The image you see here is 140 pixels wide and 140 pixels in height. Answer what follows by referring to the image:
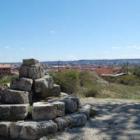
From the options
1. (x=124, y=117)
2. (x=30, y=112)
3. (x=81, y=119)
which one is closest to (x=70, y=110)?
(x=81, y=119)

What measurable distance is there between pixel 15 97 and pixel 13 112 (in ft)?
1.74

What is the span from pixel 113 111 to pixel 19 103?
9.03ft

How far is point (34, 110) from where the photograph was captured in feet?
19.7

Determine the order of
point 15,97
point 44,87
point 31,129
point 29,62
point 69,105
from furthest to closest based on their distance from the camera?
point 29,62
point 44,87
point 69,105
point 15,97
point 31,129

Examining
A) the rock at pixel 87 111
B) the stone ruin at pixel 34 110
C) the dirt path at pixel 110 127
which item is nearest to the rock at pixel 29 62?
the stone ruin at pixel 34 110

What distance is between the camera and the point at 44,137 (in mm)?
5492

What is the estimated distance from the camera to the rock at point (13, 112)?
19.7 feet

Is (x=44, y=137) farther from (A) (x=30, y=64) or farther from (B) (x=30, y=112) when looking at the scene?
(A) (x=30, y=64)

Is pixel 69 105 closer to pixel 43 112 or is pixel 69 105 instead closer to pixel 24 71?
pixel 43 112

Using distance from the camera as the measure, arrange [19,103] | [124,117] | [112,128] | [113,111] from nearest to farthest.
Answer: [112,128], [19,103], [124,117], [113,111]

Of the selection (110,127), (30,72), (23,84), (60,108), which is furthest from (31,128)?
(30,72)

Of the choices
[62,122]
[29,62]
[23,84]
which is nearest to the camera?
[62,122]

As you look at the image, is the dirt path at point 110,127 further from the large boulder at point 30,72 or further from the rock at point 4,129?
the large boulder at point 30,72

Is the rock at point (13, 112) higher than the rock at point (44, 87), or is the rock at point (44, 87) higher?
the rock at point (44, 87)
